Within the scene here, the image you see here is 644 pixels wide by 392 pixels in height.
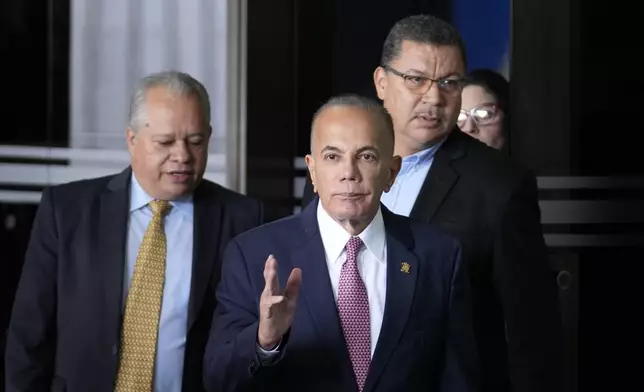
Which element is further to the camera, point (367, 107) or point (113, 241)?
point (113, 241)

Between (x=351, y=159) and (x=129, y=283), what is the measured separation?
2.17 ft

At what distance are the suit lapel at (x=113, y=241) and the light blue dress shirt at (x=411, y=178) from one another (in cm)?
56

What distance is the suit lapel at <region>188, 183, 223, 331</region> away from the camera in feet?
7.65

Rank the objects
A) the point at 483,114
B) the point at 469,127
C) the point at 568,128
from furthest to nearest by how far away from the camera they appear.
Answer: the point at 568,128, the point at 483,114, the point at 469,127

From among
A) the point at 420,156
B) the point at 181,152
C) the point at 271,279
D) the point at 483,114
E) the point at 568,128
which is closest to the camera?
the point at 271,279

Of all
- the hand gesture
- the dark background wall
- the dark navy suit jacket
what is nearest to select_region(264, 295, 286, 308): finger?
the hand gesture

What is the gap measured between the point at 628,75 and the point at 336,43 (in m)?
0.91

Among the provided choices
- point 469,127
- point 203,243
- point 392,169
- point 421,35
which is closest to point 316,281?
point 392,169

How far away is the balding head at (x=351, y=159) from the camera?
6.42 ft

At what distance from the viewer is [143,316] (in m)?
2.34

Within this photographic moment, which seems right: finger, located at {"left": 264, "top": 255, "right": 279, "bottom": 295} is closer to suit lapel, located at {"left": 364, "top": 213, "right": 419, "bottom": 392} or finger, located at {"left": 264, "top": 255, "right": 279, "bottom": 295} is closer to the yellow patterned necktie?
suit lapel, located at {"left": 364, "top": 213, "right": 419, "bottom": 392}

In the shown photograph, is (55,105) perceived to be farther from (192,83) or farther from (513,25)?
(513,25)

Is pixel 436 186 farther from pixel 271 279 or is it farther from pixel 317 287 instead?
pixel 271 279

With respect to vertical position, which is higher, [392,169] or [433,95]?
[433,95]
